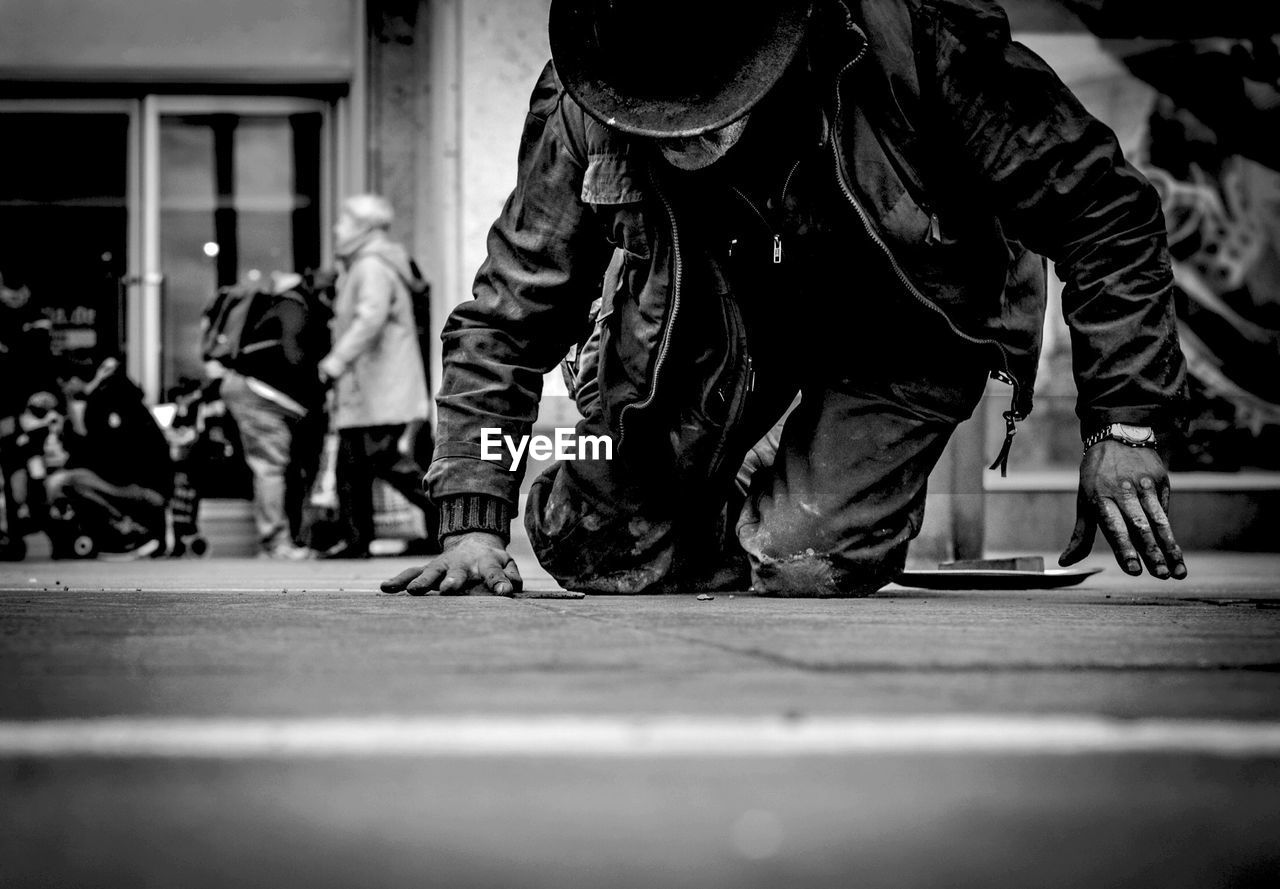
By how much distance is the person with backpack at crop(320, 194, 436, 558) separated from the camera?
7.61 m

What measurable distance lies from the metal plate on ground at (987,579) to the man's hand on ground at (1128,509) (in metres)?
1.20

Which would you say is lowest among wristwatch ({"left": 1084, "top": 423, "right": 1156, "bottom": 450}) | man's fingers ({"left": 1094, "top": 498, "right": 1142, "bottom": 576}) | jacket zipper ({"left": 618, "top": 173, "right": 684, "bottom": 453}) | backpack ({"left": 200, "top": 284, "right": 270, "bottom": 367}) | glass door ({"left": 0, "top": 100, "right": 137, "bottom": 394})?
man's fingers ({"left": 1094, "top": 498, "right": 1142, "bottom": 576})

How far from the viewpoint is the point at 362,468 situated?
7691 millimetres

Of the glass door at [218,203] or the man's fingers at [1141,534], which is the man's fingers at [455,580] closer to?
the man's fingers at [1141,534]

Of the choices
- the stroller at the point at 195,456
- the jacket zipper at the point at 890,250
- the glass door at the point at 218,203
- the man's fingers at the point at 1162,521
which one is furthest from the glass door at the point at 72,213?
the man's fingers at the point at 1162,521

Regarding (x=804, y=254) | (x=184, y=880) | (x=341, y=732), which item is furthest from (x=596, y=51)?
(x=184, y=880)

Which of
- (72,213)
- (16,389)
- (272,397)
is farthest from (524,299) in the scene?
(72,213)

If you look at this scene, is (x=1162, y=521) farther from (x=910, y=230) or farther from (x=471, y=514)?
(x=471, y=514)

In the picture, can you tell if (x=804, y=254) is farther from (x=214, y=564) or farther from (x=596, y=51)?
(x=214, y=564)

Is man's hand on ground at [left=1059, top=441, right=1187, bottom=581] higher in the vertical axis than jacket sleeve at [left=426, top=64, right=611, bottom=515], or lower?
lower

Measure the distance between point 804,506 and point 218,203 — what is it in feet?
23.2

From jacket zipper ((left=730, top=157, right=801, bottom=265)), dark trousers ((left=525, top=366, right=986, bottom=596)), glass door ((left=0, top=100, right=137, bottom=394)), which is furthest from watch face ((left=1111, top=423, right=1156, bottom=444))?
glass door ((left=0, top=100, right=137, bottom=394))

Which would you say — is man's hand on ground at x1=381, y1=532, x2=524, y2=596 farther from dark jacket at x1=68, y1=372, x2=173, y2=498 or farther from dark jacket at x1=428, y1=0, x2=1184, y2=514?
dark jacket at x1=68, y1=372, x2=173, y2=498

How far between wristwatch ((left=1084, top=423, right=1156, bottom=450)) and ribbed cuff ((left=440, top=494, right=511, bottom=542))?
3.76ft
